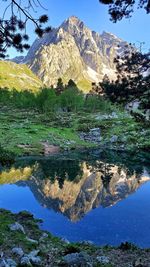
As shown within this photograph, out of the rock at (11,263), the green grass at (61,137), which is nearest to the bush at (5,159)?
the green grass at (61,137)

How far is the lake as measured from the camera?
24.5m

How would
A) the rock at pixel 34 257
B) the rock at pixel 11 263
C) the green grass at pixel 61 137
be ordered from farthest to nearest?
1. the green grass at pixel 61 137
2. the rock at pixel 34 257
3. the rock at pixel 11 263

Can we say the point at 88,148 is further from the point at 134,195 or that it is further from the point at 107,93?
the point at 107,93

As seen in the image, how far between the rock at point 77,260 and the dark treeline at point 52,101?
10326cm

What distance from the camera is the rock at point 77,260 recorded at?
14.0m

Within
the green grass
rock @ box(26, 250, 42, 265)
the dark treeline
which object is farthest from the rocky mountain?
the dark treeline

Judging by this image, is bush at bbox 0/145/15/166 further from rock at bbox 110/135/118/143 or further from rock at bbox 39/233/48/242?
rock at bbox 110/135/118/143

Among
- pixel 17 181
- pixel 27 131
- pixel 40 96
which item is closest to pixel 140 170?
pixel 17 181

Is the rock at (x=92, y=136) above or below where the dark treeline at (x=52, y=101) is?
below

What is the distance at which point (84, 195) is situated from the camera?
114 ft

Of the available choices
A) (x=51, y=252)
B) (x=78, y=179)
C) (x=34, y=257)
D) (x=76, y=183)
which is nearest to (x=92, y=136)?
(x=78, y=179)

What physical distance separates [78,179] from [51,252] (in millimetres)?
26337

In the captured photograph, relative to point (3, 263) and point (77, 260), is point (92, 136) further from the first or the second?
point (3, 263)

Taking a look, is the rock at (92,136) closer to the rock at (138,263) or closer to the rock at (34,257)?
the rock at (138,263)
